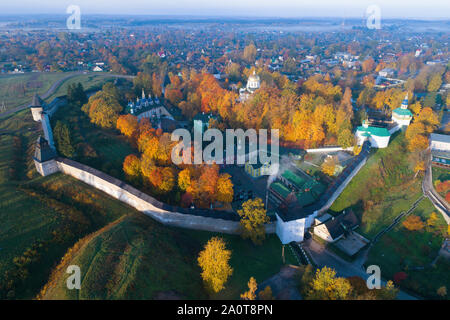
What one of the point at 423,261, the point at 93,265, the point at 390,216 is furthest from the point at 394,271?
the point at 93,265

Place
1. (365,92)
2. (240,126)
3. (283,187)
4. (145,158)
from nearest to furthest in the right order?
(145,158), (283,187), (240,126), (365,92)

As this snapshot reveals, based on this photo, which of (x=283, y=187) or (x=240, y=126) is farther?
(x=240, y=126)

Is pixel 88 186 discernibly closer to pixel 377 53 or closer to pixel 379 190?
pixel 379 190

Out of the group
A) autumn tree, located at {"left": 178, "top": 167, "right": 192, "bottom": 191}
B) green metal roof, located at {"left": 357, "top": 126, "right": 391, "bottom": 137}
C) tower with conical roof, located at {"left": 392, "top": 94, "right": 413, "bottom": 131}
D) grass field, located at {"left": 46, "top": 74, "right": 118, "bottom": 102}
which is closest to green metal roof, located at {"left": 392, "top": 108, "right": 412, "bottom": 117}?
tower with conical roof, located at {"left": 392, "top": 94, "right": 413, "bottom": 131}

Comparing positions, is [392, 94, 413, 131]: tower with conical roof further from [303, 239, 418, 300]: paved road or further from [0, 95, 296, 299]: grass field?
[0, 95, 296, 299]: grass field

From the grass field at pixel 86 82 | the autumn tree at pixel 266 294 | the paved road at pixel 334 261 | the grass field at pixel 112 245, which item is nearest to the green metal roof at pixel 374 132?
the paved road at pixel 334 261

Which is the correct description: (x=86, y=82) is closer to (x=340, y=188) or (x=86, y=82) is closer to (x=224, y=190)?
(x=224, y=190)
